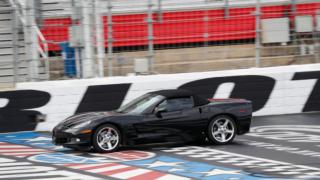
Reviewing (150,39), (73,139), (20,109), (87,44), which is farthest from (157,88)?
(73,139)

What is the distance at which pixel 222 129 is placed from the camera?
1311 centimetres

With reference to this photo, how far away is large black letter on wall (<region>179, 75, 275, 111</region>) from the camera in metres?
16.8

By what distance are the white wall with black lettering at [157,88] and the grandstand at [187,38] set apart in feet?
1.44

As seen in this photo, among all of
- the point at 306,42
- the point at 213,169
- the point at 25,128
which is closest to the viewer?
the point at 213,169

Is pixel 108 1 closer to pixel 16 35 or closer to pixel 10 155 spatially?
pixel 16 35

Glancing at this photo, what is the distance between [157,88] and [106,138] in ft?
14.3

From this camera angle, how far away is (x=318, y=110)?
57.8 ft

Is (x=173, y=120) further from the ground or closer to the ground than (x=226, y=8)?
closer to the ground

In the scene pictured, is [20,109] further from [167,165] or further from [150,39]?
[167,165]

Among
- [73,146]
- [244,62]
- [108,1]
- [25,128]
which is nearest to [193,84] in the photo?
[244,62]

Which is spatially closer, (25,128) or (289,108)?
(25,128)

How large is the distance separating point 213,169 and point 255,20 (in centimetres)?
793

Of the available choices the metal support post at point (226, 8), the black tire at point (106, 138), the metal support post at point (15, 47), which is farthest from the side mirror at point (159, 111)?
the metal support post at point (226, 8)

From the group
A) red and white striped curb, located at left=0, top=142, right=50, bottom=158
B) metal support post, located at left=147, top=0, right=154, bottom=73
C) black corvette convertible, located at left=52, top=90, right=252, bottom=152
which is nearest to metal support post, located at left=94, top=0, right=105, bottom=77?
metal support post, located at left=147, top=0, right=154, bottom=73
